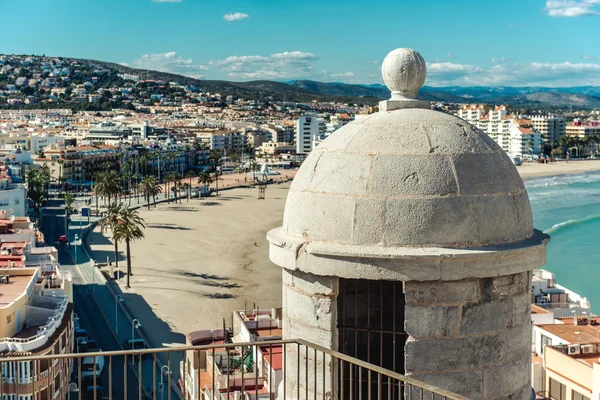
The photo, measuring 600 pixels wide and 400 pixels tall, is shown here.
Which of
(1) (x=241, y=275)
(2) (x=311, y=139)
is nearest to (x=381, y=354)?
(1) (x=241, y=275)

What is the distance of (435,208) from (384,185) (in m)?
0.35

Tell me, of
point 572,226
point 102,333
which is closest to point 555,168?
point 572,226

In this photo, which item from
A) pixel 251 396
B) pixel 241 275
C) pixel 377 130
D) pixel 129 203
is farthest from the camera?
pixel 129 203

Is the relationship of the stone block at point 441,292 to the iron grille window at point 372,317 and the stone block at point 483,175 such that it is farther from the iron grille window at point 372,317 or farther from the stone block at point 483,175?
the iron grille window at point 372,317

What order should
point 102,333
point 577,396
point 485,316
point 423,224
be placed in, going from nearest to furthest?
point 423,224 → point 485,316 → point 577,396 → point 102,333

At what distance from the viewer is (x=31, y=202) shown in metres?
77.4

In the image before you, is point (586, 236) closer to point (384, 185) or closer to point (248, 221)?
point (248, 221)

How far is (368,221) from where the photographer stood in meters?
5.09

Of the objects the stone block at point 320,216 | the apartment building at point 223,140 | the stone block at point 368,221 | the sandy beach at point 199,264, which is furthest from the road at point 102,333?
the apartment building at point 223,140

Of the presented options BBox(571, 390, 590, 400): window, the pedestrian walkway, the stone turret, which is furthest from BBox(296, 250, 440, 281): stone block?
the pedestrian walkway

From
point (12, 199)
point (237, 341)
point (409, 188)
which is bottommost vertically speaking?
point (237, 341)

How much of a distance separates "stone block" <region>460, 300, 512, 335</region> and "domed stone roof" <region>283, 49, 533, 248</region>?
409 mm

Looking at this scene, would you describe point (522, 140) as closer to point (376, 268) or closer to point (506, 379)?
point (506, 379)

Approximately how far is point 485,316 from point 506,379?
1.53ft
